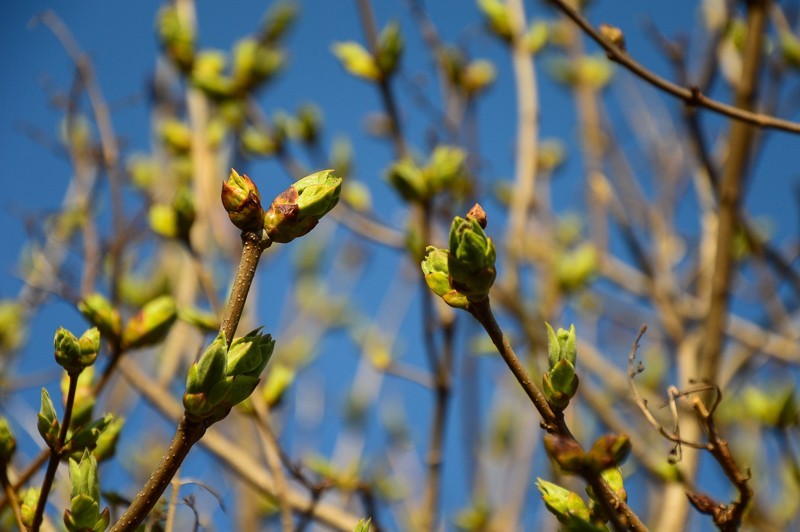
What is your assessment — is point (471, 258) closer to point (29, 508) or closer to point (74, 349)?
point (74, 349)

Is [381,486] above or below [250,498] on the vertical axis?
above

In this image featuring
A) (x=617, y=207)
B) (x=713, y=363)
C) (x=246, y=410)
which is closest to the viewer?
(x=246, y=410)

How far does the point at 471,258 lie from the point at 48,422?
46 centimetres

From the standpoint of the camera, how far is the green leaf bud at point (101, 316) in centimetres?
101

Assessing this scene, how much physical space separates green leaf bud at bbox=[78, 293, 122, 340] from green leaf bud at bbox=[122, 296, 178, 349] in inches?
0.7

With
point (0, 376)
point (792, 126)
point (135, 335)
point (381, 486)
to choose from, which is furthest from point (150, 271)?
point (792, 126)

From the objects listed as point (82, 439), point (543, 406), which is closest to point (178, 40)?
point (82, 439)

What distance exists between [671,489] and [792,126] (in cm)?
89

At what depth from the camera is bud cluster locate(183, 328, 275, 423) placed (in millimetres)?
626

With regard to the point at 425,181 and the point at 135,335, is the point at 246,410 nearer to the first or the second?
the point at 135,335

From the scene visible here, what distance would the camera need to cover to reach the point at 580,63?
8.43ft

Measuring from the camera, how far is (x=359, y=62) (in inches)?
68.6

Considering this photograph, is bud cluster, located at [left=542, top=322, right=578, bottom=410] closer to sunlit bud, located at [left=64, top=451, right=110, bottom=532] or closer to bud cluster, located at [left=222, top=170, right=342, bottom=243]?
bud cluster, located at [left=222, top=170, right=342, bottom=243]

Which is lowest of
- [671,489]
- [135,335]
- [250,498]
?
[135,335]
